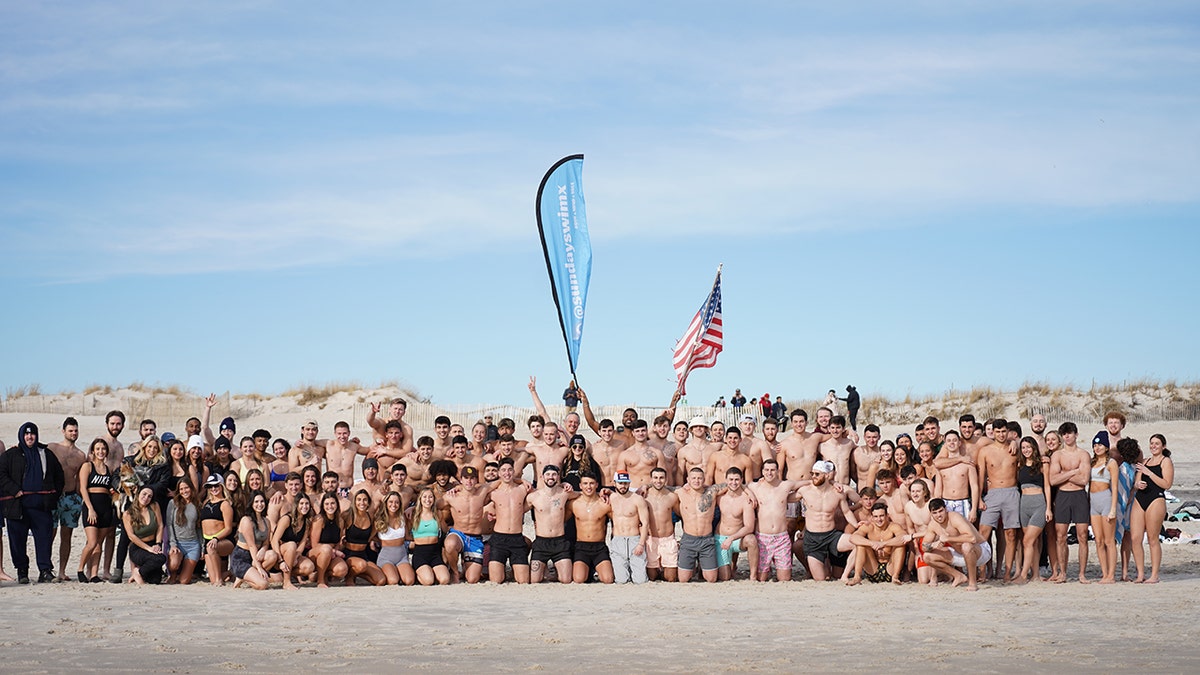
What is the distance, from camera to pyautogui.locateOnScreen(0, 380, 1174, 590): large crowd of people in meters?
11.7

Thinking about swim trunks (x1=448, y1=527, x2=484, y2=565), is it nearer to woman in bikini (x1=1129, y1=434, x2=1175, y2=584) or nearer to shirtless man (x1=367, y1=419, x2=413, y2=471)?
shirtless man (x1=367, y1=419, x2=413, y2=471)

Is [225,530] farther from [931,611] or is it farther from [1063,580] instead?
[1063,580]

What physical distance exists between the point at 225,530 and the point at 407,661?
14.1 ft

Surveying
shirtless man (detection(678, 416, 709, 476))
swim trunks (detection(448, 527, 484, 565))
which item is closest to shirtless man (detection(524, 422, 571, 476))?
swim trunks (detection(448, 527, 484, 565))

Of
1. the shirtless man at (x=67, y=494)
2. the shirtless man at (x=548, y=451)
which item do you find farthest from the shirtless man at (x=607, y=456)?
the shirtless man at (x=67, y=494)

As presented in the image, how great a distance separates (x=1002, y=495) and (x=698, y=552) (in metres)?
2.96

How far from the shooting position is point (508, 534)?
1238 cm

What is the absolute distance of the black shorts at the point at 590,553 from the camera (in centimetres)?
1250

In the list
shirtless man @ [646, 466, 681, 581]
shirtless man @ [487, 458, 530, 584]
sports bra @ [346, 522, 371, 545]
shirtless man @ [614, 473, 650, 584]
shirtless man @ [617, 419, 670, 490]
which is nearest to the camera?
sports bra @ [346, 522, 371, 545]

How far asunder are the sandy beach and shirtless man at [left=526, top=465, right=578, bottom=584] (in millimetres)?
445

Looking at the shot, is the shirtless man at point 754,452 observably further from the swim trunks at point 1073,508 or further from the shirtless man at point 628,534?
the swim trunks at point 1073,508

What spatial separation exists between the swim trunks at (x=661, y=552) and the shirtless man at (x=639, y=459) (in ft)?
2.36

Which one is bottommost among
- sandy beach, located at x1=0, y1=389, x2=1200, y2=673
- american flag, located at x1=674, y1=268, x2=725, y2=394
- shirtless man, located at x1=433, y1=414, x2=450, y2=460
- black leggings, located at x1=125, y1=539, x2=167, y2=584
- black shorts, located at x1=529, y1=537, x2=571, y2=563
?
sandy beach, located at x1=0, y1=389, x2=1200, y2=673

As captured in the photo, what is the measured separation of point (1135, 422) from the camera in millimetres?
33781
